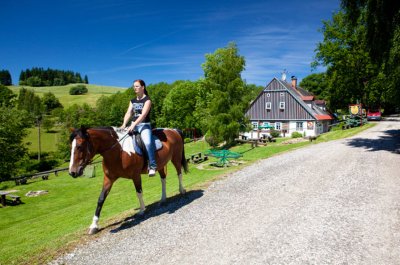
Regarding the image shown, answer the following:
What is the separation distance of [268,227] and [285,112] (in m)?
41.7

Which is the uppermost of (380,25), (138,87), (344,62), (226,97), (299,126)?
(344,62)

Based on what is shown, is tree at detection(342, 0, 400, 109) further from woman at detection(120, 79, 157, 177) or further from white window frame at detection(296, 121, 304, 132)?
white window frame at detection(296, 121, 304, 132)

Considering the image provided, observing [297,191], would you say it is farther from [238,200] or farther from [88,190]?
[88,190]

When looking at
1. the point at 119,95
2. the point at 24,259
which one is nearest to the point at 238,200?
the point at 24,259

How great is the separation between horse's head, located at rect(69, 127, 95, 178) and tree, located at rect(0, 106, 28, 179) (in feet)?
105

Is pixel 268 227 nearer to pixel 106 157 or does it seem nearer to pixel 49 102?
pixel 106 157

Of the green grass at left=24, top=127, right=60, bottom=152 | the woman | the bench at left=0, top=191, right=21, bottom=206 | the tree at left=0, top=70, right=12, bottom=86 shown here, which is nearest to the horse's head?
the woman

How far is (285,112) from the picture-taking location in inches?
1793

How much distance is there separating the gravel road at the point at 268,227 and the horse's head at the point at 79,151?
5.96 ft

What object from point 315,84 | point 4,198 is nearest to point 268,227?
point 4,198

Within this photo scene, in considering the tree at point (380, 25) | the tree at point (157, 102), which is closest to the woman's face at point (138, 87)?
the tree at point (380, 25)

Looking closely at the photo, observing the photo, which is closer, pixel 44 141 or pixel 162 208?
pixel 162 208

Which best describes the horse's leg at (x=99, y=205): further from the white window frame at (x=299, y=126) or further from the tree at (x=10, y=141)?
the white window frame at (x=299, y=126)

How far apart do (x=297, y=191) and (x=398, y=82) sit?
16.6 meters
